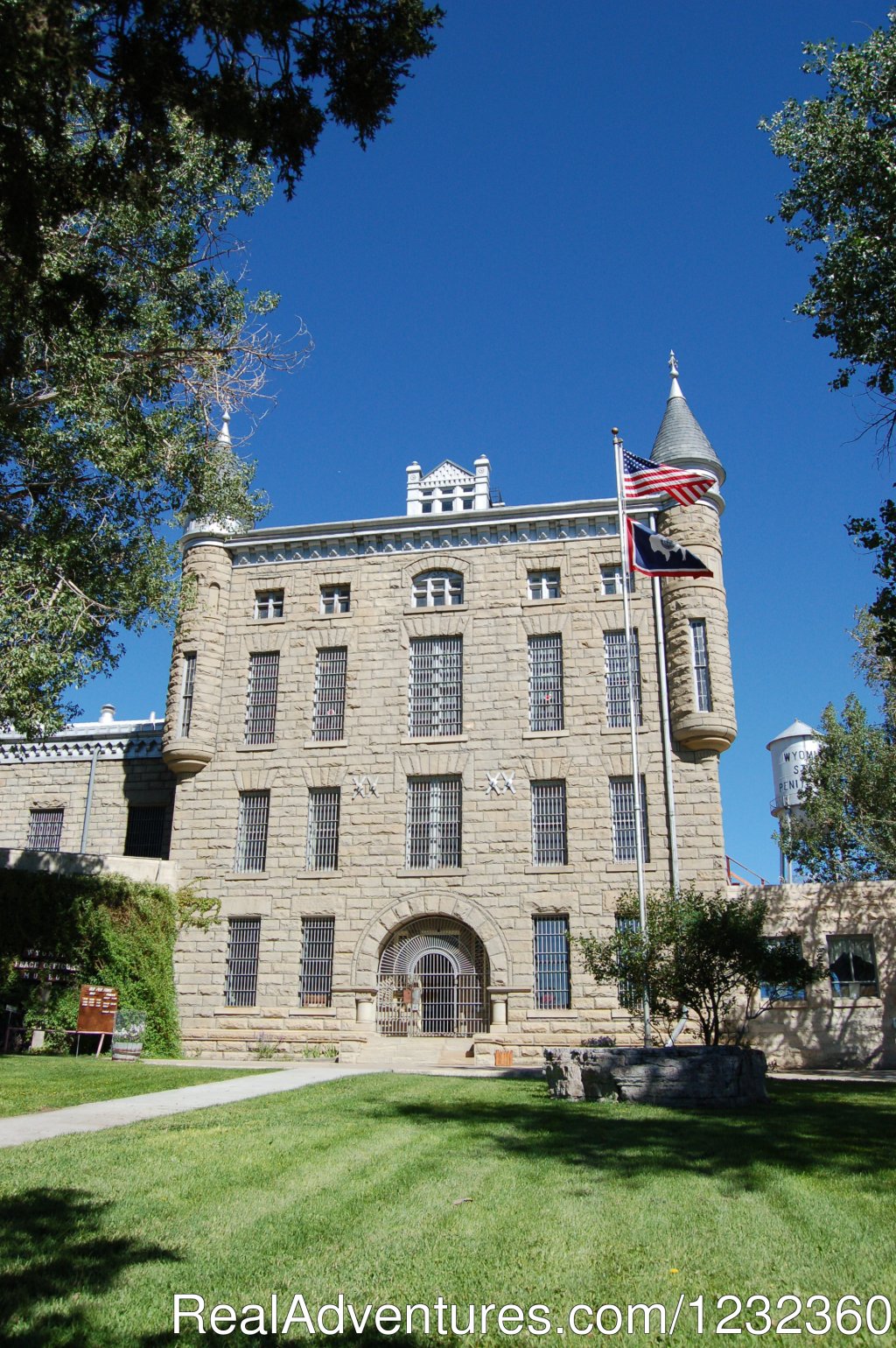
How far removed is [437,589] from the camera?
2862 cm

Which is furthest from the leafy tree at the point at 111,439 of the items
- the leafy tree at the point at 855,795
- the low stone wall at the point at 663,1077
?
the leafy tree at the point at 855,795

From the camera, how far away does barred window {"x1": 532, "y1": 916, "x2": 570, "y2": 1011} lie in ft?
80.8

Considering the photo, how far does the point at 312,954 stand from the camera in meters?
26.2

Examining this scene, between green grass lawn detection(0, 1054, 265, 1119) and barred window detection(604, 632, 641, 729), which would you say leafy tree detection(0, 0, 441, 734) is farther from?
barred window detection(604, 632, 641, 729)

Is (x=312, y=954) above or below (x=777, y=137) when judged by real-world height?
below

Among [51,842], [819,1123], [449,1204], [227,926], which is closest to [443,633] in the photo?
[227,926]

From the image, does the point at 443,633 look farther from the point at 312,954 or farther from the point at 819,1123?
the point at 819,1123

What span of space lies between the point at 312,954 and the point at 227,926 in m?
2.38

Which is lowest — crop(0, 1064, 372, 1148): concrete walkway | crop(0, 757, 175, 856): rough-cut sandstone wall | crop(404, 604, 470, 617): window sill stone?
crop(0, 1064, 372, 1148): concrete walkway

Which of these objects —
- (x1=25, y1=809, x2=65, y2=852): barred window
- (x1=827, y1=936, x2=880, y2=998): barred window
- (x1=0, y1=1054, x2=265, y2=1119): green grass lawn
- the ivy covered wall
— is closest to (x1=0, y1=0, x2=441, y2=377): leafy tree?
(x1=0, y1=1054, x2=265, y2=1119): green grass lawn

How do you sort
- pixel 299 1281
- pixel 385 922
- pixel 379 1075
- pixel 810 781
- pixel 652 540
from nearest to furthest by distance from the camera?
pixel 299 1281 → pixel 379 1075 → pixel 652 540 → pixel 385 922 → pixel 810 781

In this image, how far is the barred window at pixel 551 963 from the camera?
969 inches

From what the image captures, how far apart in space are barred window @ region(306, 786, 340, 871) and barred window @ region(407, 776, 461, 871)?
1.98 meters

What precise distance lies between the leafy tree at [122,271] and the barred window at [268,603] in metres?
9.15
